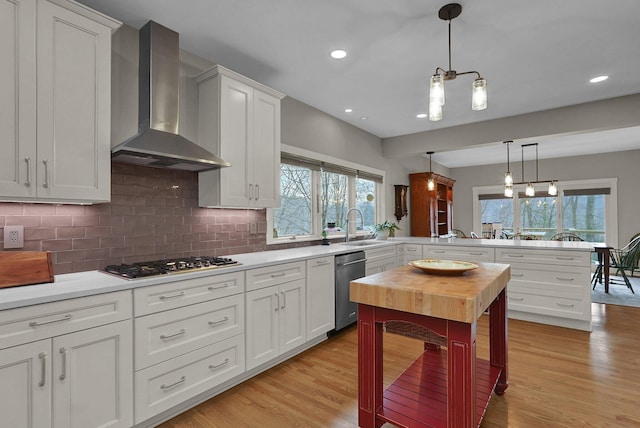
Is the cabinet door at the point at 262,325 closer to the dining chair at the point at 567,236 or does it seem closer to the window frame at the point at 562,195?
the dining chair at the point at 567,236

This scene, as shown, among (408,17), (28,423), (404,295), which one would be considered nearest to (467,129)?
(408,17)

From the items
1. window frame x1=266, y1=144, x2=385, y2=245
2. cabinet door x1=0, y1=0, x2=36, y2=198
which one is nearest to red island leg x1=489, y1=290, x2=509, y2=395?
window frame x1=266, y1=144, x2=385, y2=245

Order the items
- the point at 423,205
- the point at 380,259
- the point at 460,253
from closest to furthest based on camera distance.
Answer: the point at 380,259 → the point at 460,253 → the point at 423,205

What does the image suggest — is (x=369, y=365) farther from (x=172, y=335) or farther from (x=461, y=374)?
(x=172, y=335)

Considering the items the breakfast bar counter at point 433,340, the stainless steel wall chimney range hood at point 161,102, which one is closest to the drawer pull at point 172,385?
the breakfast bar counter at point 433,340

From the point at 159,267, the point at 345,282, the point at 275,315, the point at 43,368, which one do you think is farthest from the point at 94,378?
the point at 345,282

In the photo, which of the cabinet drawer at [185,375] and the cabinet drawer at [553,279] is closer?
the cabinet drawer at [185,375]

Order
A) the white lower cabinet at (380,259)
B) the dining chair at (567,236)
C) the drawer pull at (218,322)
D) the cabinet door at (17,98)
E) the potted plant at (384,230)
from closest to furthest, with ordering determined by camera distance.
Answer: the cabinet door at (17,98) < the drawer pull at (218,322) < the white lower cabinet at (380,259) < the potted plant at (384,230) < the dining chair at (567,236)

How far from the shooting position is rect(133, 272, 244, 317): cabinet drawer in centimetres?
185

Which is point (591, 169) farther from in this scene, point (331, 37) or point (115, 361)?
point (115, 361)

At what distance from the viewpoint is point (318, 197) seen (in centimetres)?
416

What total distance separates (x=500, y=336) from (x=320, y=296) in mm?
1533

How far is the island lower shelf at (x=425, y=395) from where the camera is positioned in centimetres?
177

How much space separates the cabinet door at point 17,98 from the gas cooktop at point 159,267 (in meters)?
0.63
